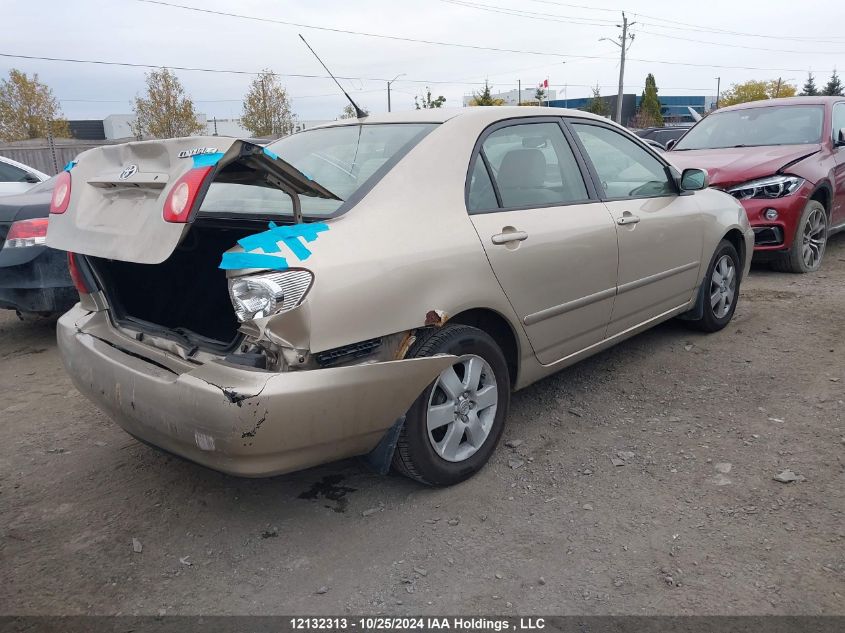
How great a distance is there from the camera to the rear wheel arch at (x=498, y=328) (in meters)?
2.95

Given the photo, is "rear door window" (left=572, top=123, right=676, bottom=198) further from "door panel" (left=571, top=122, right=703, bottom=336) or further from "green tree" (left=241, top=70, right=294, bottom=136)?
"green tree" (left=241, top=70, right=294, bottom=136)

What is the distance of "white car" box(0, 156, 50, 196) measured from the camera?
886 cm

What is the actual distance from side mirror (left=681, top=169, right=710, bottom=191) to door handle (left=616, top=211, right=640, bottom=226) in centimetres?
66

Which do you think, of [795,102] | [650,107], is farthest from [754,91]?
[795,102]

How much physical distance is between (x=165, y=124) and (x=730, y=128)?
103ft

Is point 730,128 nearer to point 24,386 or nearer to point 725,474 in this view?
point 725,474

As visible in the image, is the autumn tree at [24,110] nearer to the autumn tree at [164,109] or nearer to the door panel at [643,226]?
the autumn tree at [164,109]

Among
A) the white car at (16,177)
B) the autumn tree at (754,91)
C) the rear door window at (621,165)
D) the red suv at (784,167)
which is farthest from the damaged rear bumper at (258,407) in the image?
the autumn tree at (754,91)

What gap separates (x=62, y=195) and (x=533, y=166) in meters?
2.13

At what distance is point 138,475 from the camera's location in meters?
3.18

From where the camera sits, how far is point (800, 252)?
679 cm

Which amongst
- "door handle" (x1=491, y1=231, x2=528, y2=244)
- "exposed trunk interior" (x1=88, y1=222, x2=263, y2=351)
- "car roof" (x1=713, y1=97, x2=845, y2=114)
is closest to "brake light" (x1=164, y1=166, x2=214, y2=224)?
"exposed trunk interior" (x1=88, y1=222, x2=263, y2=351)

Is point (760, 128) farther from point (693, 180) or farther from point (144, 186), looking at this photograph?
point (144, 186)

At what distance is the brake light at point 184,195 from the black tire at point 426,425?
0.96 meters
